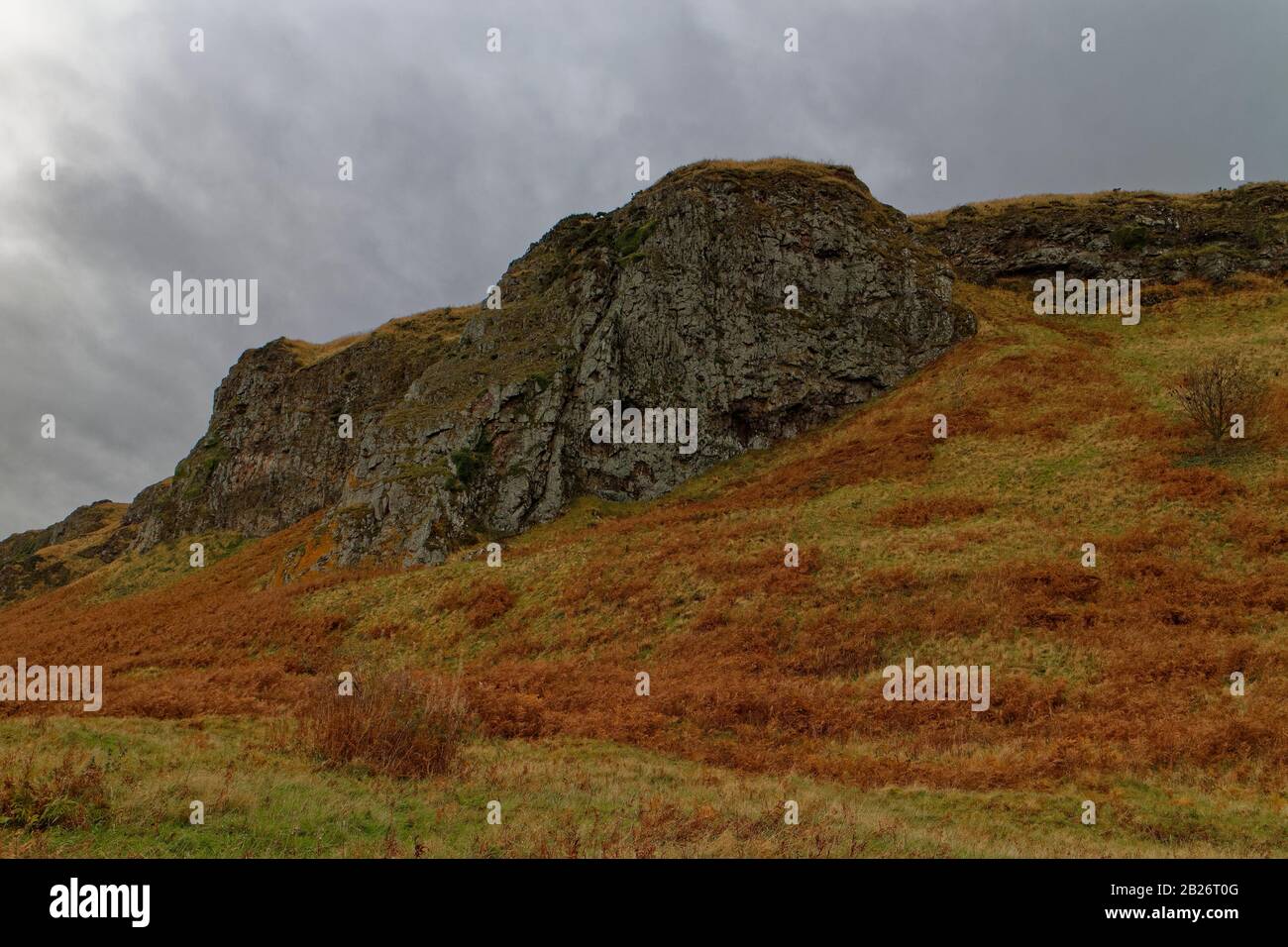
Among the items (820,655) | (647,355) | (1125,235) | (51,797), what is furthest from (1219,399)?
(1125,235)

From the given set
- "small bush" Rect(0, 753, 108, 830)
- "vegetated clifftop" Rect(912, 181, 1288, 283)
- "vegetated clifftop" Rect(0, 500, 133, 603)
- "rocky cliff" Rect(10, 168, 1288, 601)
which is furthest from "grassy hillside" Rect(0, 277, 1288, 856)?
"vegetated clifftop" Rect(0, 500, 133, 603)

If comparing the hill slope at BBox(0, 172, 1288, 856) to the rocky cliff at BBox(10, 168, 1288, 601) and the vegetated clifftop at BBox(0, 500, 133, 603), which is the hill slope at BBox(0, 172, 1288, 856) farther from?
the vegetated clifftop at BBox(0, 500, 133, 603)

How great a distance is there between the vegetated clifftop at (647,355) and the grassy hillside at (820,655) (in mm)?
4005

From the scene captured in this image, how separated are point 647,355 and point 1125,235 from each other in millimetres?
44751

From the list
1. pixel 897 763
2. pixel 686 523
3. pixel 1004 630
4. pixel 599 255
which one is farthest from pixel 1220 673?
pixel 599 255

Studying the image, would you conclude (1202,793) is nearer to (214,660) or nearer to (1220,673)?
(1220,673)

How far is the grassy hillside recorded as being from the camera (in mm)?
9070

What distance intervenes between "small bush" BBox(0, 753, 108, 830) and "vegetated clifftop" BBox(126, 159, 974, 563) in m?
30.7

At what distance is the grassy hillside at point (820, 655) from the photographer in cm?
907

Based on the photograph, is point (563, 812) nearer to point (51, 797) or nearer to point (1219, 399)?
point (51, 797)

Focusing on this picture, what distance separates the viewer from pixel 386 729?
38.9ft

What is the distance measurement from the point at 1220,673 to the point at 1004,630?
4947mm
